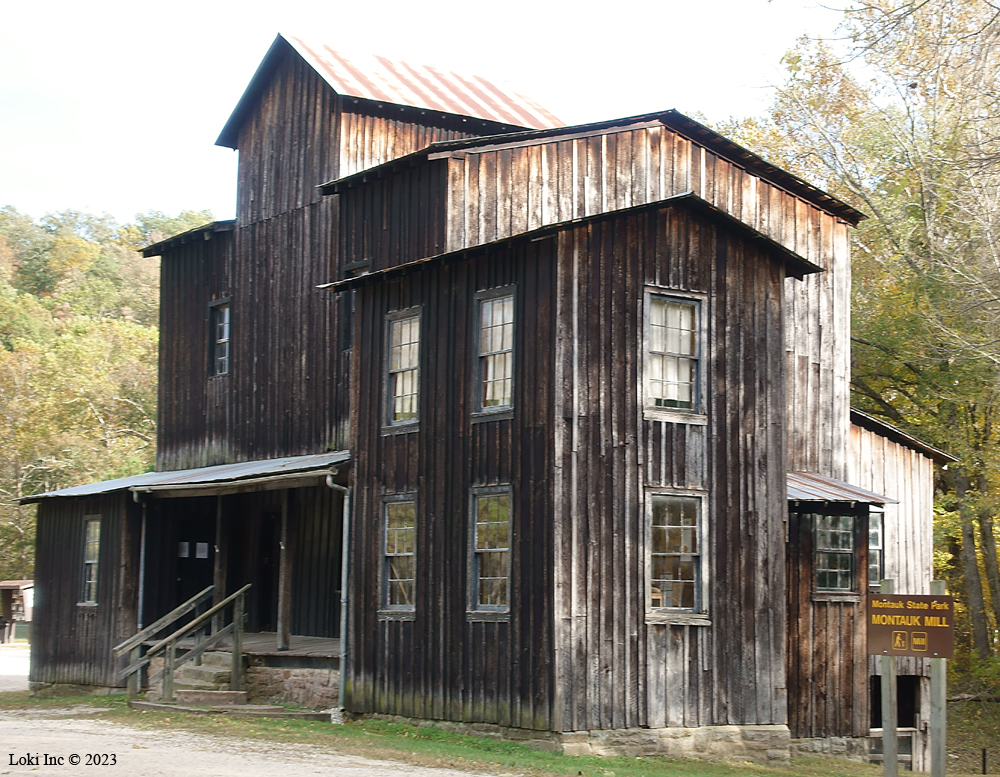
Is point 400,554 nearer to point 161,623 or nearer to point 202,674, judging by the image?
point 202,674

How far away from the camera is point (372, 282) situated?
19000 mm

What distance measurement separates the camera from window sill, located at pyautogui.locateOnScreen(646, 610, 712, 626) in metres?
15.8

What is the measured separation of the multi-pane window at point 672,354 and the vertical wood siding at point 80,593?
39.3ft

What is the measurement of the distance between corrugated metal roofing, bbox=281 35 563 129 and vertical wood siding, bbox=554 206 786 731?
8290 millimetres

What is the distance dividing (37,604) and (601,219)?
55.1 ft

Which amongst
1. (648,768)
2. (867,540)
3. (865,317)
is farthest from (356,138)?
(865,317)

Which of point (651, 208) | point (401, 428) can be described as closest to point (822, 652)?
point (401, 428)

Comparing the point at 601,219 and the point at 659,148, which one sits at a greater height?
the point at 659,148

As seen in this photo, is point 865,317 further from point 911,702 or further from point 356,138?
point 356,138

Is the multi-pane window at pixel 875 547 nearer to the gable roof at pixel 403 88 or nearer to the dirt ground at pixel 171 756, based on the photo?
the gable roof at pixel 403 88

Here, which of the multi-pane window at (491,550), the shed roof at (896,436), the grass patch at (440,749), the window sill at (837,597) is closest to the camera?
the grass patch at (440,749)

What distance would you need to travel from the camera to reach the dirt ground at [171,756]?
11.8 metres

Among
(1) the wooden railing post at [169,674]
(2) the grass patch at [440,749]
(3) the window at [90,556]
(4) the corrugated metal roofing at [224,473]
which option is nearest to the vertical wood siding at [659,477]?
(2) the grass patch at [440,749]

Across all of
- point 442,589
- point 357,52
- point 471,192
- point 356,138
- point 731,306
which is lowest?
point 442,589
